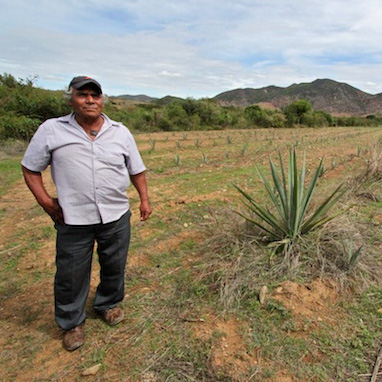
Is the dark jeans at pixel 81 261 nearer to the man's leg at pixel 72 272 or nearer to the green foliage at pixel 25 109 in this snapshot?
the man's leg at pixel 72 272

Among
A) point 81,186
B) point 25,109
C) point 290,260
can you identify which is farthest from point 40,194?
point 25,109

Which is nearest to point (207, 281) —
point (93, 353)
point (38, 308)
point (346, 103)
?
point (93, 353)

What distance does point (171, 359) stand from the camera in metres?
1.69

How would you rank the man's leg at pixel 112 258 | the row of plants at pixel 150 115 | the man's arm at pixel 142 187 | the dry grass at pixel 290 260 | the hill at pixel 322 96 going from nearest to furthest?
1. the man's leg at pixel 112 258
2. the man's arm at pixel 142 187
3. the dry grass at pixel 290 260
4. the row of plants at pixel 150 115
5. the hill at pixel 322 96

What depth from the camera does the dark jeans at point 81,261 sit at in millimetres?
1766

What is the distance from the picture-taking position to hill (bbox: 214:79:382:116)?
8081 cm

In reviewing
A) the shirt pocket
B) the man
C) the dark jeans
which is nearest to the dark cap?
the man

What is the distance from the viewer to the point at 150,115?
21.0m

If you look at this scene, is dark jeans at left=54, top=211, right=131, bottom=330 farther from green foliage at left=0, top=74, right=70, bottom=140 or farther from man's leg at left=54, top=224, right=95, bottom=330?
green foliage at left=0, top=74, right=70, bottom=140

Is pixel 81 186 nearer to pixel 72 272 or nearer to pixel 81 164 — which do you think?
pixel 81 164

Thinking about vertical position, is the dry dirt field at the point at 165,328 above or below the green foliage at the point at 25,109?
below

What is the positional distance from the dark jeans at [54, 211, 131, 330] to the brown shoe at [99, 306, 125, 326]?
90mm

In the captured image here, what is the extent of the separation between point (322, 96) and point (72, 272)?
3763 inches

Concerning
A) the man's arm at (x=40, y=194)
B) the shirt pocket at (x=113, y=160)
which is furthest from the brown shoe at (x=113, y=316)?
the shirt pocket at (x=113, y=160)
